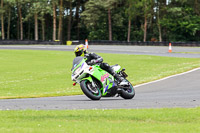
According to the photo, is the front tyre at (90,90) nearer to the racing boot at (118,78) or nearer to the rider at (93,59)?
the rider at (93,59)

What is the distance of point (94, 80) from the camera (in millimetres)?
10469

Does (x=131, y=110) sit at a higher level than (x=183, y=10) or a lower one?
lower

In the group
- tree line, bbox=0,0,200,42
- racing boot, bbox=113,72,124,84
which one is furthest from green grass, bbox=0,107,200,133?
tree line, bbox=0,0,200,42

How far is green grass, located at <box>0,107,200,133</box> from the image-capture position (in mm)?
6215

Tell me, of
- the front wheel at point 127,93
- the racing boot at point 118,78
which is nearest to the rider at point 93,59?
the racing boot at point 118,78

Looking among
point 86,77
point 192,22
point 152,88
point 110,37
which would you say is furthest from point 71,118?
point 110,37

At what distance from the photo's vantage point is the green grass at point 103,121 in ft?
20.4

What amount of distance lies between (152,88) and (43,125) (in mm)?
8064

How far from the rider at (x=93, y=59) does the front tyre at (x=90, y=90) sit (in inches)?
20.4

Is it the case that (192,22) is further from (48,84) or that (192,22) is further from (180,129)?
(180,129)

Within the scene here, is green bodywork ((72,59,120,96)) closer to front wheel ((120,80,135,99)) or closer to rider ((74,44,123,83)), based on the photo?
rider ((74,44,123,83))

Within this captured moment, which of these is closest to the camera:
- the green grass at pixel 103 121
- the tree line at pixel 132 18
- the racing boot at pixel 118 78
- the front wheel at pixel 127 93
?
the green grass at pixel 103 121

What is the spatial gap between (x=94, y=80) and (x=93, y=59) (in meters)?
0.57

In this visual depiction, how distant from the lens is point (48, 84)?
17203 mm
